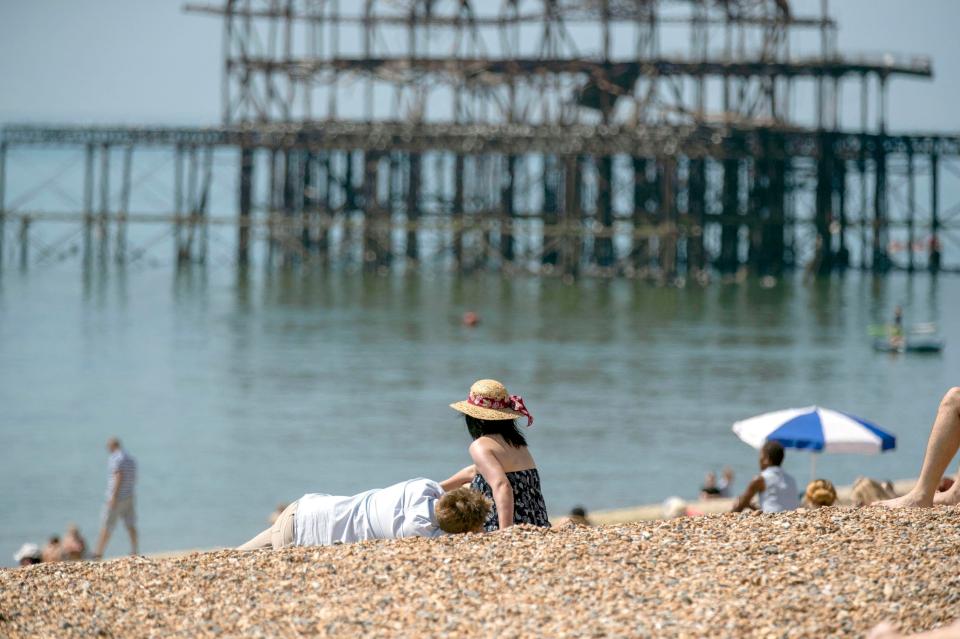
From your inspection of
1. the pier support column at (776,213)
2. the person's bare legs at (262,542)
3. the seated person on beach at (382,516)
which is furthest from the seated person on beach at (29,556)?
the pier support column at (776,213)

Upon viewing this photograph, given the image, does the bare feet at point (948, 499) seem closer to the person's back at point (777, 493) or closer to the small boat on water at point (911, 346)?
the person's back at point (777, 493)

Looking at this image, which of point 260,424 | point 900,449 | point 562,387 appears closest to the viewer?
point 900,449

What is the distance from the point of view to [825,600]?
8234 mm

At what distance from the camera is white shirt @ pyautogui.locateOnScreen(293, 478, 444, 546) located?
31.2 feet

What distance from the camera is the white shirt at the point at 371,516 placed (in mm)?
9523

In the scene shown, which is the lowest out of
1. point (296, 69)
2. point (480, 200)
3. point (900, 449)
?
point (900, 449)

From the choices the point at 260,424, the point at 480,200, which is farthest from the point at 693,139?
the point at 260,424

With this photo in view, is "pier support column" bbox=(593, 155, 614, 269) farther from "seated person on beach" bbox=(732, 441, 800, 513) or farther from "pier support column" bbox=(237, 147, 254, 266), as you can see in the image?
"seated person on beach" bbox=(732, 441, 800, 513)

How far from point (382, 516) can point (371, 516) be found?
7 cm

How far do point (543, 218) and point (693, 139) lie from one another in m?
8.70

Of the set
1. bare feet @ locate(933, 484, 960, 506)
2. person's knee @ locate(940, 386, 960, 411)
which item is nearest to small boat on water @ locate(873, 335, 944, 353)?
bare feet @ locate(933, 484, 960, 506)

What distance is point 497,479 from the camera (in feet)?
30.9

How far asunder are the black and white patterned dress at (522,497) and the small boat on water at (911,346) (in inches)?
1620

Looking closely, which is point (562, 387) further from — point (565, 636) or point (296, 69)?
point (296, 69)
